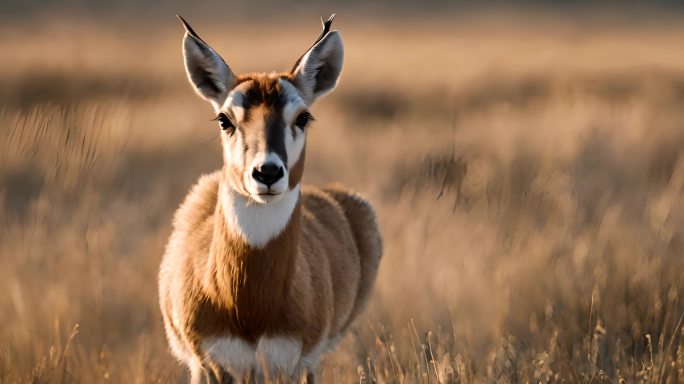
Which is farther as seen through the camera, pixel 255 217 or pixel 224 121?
pixel 224 121

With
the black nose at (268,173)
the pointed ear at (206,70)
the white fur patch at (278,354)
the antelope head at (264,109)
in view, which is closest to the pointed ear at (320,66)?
the antelope head at (264,109)

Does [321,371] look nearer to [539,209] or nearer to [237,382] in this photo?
[237,382]

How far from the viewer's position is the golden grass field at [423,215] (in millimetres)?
6820

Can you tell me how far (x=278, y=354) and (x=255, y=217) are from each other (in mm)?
822

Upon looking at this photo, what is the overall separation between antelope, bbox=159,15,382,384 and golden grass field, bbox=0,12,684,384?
55cm

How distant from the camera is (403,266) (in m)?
9.33

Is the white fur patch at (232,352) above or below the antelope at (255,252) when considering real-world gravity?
below

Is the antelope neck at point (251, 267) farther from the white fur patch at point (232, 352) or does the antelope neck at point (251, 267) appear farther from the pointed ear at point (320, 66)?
the pointed ear at point (320, 66)

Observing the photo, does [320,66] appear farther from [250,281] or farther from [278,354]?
[278,354]

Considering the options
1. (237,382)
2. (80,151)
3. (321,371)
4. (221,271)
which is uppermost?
(80,151)

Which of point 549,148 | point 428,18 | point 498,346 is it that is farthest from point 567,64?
point 428,18

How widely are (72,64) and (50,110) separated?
1547 centimetres

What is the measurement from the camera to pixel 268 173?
5484 millimetres

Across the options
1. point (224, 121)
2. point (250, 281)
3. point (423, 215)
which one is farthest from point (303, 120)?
point (423, 215)
